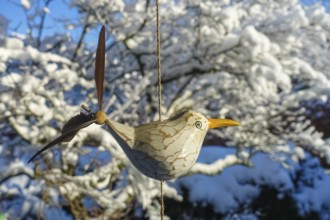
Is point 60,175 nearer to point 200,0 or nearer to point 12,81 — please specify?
point 12,81

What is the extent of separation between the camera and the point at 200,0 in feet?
8.46

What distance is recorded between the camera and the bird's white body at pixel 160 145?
0.64 metres

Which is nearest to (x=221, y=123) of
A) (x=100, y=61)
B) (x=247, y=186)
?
(x=100, y=61)

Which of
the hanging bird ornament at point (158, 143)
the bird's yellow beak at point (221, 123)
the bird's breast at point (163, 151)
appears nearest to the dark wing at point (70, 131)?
the hanging bird ornament at point (158, 143)

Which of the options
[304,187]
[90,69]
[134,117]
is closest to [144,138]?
[90,69]

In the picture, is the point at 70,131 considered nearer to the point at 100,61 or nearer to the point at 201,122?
the point at 100,61

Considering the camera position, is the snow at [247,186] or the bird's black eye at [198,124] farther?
the snow at [247,186]

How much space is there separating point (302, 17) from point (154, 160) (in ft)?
6.67

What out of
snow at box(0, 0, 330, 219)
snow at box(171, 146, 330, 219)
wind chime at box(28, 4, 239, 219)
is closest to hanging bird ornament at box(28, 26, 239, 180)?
wind chime at box(28, 4, 239, 219)

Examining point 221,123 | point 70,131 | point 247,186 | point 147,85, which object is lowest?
point 247,186

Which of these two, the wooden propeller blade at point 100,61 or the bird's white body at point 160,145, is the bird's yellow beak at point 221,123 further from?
the wooden propeller blade at point 100,61

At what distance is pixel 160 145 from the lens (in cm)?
64

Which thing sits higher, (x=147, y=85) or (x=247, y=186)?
(x=147, y=85)

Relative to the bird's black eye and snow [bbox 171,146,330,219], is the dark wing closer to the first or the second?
the bird's black eye
